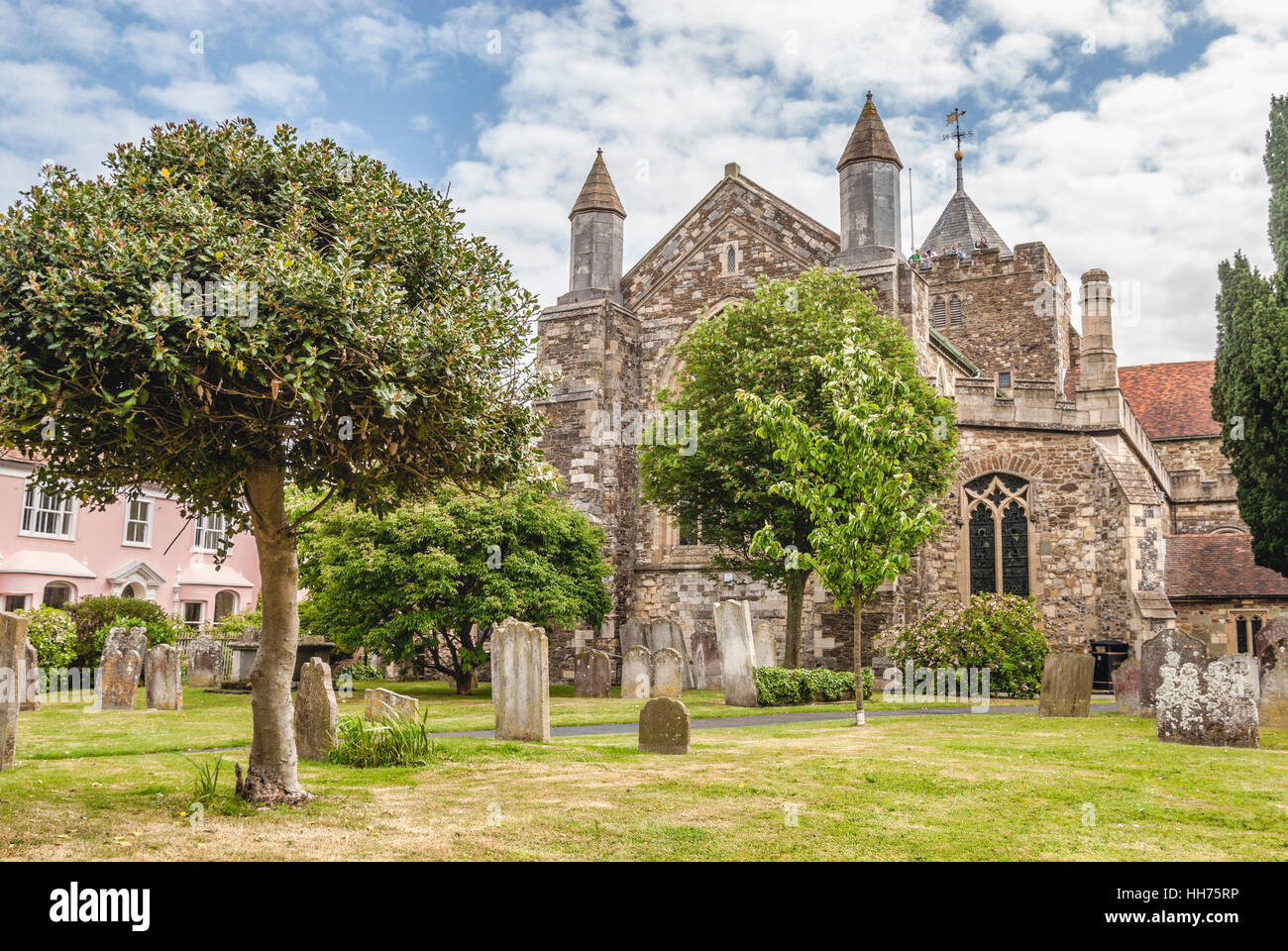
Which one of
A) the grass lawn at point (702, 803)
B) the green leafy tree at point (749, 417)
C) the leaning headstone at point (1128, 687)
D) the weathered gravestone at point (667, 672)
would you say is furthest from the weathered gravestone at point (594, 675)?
the leaning headstone at point (1128, 687)

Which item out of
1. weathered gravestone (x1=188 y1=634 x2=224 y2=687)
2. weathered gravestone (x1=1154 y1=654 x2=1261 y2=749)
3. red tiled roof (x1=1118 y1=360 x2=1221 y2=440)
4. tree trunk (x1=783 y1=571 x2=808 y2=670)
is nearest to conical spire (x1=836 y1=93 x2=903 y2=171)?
tree trunk (x1=783 y1=571 x2=808 y2=670)

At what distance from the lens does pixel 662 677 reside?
1939 cm

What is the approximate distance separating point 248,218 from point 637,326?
21.4 metres

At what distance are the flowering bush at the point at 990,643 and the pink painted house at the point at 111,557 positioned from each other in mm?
18332

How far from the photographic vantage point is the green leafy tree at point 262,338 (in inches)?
255

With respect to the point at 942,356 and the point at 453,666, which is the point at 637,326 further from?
the point at 453,666

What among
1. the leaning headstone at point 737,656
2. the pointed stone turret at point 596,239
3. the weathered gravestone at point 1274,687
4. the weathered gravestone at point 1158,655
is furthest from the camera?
the pointed stone turret at point 596,239

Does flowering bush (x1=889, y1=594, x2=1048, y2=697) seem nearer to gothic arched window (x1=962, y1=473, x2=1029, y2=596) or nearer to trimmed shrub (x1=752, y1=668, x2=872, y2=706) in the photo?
trimmed shrub (x1=752, y1=668, x2=872, y2=706)

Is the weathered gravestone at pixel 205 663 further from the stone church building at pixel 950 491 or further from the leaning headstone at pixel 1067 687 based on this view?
the leaning headstone at pixel 1067 687

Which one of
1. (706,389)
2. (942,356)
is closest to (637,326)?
(706,389)

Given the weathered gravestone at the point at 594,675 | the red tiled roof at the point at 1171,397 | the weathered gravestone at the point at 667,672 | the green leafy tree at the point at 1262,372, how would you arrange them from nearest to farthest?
the weathered gravestone at the point at 667,672
the green leafy tree at the point at 1262,372
the weathered gravestone at the point at 594,675
the red tiled roof at the point at 1171,397

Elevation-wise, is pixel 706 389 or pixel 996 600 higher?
pixel 706 389

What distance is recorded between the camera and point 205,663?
24.6 m

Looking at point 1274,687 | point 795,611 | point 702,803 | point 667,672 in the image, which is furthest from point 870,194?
point 702,803
